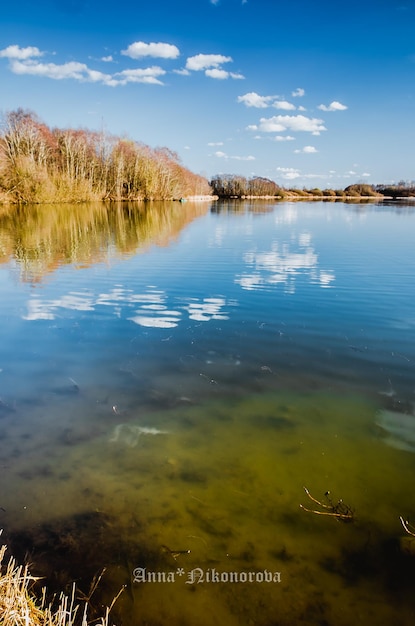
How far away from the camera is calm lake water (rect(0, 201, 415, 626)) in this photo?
352 centimetres

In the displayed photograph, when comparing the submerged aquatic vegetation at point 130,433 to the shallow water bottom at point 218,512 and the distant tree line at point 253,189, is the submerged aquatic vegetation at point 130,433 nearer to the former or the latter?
the shallow water bottom at point 218,512

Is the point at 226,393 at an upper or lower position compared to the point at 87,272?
lower

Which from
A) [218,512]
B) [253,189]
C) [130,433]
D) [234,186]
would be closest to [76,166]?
[130,433]

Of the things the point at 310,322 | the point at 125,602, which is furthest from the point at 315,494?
the point at 310,322

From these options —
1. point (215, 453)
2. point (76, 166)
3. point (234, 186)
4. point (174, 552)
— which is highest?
point (234, 186)

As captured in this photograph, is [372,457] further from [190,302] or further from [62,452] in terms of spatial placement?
[190,302]

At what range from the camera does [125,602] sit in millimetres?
3346

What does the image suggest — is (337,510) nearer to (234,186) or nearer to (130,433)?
(130,433)

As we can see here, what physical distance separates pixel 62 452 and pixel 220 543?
2579mm

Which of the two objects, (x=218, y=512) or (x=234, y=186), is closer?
(x=218, y=512)

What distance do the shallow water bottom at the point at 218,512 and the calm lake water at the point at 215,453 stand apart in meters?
0.02

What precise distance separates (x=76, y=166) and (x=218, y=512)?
77.3 metres

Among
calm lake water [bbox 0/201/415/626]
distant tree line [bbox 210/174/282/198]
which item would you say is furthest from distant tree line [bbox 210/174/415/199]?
calm lake water [bbox 0/201/415/626]

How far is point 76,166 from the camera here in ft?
232
